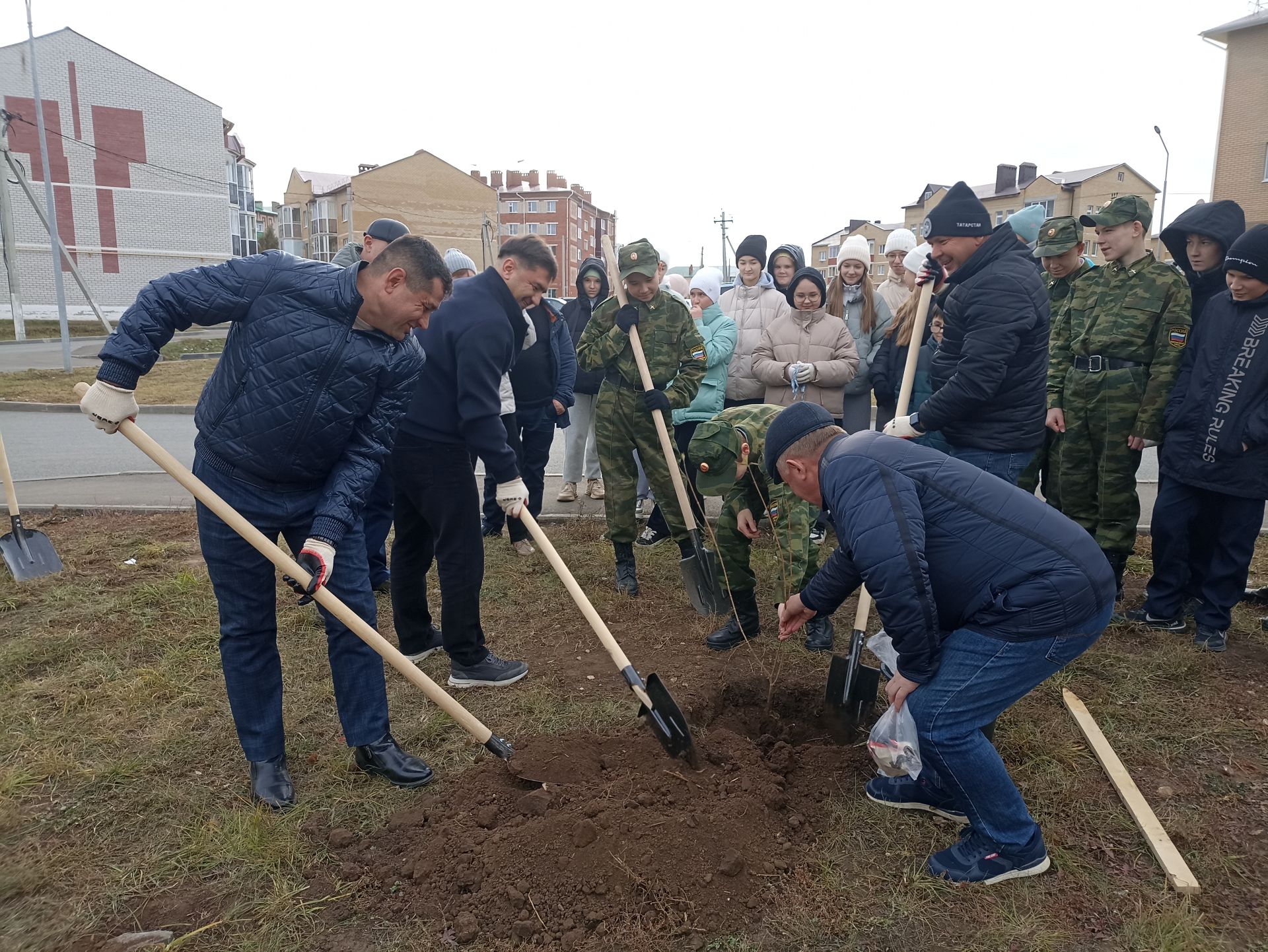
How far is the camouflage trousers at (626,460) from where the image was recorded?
5336 millimetres

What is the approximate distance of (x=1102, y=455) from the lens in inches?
192

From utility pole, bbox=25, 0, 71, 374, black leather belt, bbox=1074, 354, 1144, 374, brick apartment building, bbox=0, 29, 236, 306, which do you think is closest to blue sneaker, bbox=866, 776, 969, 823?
black leather belt, bbox=1074, 354, 1144, 374

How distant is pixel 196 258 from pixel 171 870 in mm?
43494

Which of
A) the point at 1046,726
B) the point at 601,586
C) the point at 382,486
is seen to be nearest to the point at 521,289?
the point at 382,486

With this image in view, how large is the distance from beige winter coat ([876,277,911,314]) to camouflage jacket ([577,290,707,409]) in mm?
2028

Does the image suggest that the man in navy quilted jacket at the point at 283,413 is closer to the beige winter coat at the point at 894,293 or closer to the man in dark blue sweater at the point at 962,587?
the man in dark blue sweater at the point at 962,587

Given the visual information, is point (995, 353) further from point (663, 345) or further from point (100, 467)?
point (100, 467)

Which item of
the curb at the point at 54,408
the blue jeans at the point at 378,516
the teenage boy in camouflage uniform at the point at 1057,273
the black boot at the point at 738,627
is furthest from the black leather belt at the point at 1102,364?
the curb at the point at 54,408

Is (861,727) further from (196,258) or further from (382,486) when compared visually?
(196,258)

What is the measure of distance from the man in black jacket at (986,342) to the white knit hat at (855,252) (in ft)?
8.02

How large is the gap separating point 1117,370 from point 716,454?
2.42m

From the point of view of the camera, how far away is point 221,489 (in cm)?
305

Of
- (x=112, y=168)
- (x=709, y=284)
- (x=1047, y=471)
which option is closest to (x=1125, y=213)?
(x=1047, y=471)

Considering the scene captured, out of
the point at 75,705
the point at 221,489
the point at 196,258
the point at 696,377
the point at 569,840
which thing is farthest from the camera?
the point at 196,258
